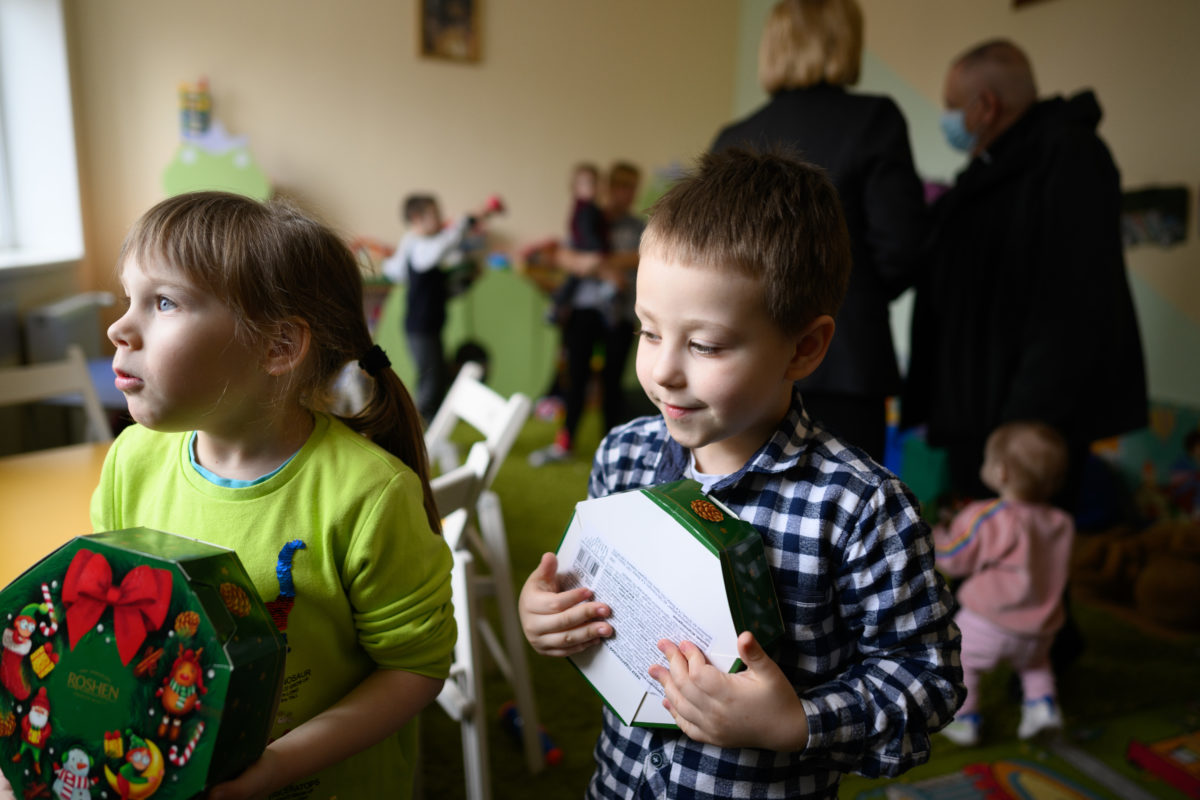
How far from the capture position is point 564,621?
737mm

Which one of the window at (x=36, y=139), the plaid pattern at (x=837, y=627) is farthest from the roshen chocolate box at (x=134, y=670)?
the window at (x=36, y=139)

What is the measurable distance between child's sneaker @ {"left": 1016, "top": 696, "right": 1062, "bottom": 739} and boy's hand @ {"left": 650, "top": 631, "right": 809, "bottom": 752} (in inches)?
60.2

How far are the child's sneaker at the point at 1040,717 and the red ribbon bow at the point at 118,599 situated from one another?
192 cm

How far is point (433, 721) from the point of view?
1.88 metres

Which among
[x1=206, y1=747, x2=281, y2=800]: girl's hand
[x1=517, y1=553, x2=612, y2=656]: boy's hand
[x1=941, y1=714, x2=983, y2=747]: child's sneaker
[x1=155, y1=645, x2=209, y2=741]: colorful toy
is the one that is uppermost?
[x1=155, y1=645, x2=209, y2=741]: colorful toy

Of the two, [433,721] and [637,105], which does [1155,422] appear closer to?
[433,721]

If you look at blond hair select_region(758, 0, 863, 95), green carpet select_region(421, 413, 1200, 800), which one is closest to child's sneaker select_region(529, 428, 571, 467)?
green carpet select_region(421, 413, 1200, 800)

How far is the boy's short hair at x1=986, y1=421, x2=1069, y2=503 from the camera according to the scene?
73.0 inches

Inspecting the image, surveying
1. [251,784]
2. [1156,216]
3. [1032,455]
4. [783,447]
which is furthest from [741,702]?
[1156,216]

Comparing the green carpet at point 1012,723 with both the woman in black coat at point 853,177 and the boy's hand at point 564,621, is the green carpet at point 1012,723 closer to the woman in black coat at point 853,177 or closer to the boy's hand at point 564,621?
the woman in black coat at point 853,177

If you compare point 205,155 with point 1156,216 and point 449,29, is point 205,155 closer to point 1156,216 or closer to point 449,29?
point 449,29

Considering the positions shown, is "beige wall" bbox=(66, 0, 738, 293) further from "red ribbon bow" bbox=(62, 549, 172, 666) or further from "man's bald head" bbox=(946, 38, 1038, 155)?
"red ribbon bow" bbox=(62, 549, 172, 666)

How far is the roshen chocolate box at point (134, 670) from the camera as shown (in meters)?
0.57

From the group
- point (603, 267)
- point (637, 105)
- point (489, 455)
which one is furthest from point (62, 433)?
point (637, 105)
